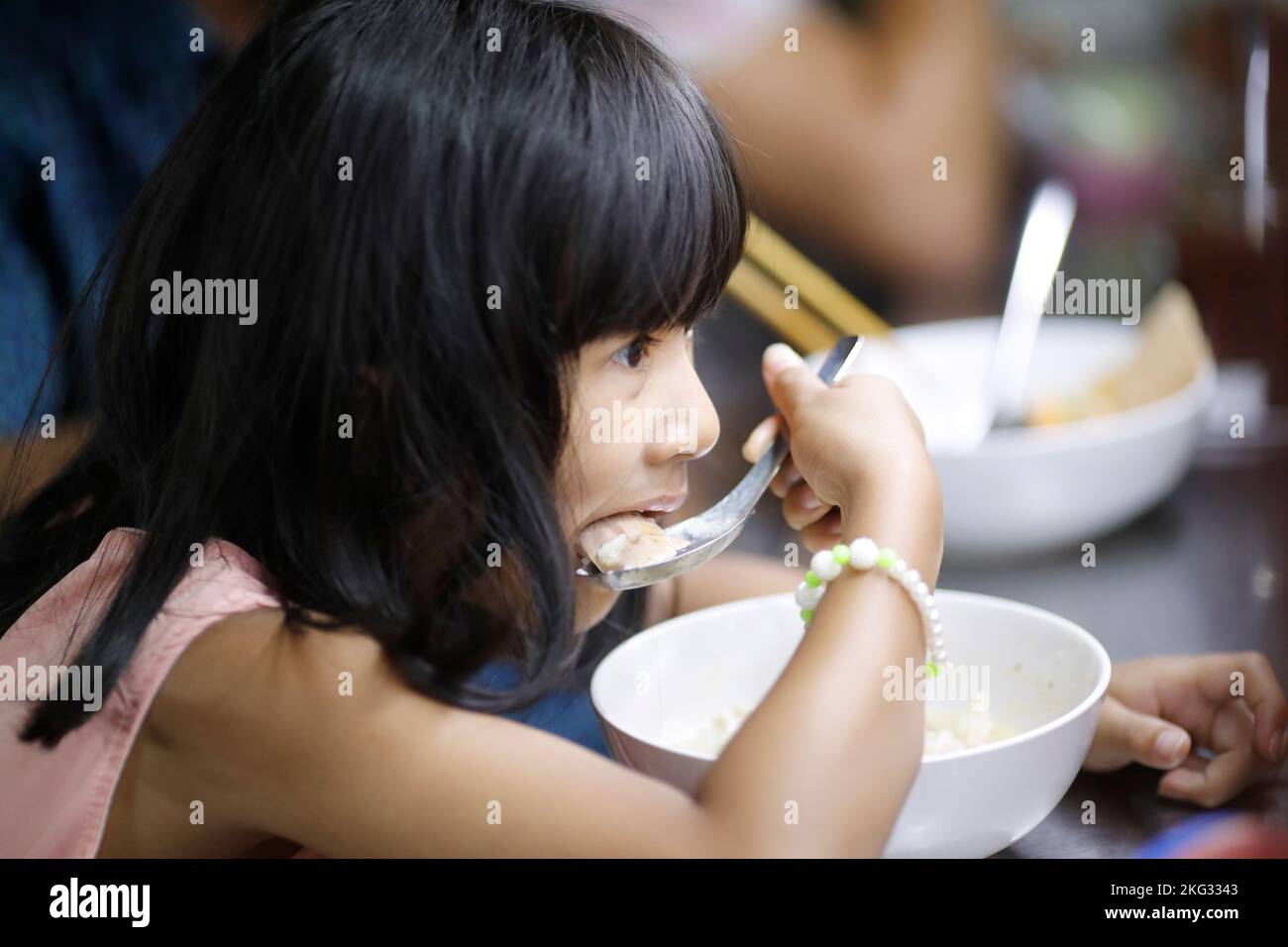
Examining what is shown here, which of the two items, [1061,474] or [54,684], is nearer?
[54,684]

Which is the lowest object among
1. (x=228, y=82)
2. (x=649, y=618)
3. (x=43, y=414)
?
(x=649, y=618)

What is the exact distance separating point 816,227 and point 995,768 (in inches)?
60.1

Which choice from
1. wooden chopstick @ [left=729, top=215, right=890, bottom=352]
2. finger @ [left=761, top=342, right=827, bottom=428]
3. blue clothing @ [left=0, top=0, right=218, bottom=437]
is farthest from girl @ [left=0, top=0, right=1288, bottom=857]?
blue clothing @ [left=0, top=0, right=218, bottom=437]

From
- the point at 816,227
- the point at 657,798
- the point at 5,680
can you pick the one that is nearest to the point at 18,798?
the point at 5,680

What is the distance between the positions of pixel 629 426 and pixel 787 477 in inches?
8.4

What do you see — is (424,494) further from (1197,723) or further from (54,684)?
(1197,723)

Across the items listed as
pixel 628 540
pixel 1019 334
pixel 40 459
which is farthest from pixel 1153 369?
pixel 40 459

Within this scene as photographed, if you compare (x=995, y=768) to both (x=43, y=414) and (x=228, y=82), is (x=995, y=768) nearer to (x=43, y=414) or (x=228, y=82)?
(x=228, y=82)

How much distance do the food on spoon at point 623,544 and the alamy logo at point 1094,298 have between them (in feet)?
2.35

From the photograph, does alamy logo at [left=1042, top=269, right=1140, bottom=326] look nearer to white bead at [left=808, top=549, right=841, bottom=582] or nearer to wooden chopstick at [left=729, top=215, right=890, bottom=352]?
wooden chopstick at [left=729, top=215, right=890, bottom=352]

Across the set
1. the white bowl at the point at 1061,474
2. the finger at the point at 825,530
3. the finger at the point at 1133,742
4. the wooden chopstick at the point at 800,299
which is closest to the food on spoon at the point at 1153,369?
the white bowl at the point at 1061,474

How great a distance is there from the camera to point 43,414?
104 cm

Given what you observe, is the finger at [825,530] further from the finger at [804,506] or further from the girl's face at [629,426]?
the girl's face at [629,426]
